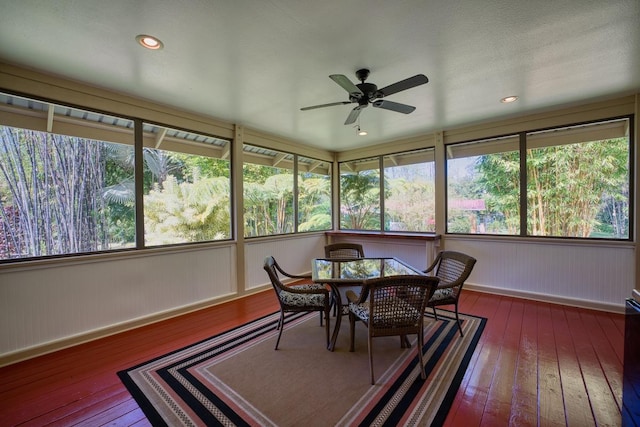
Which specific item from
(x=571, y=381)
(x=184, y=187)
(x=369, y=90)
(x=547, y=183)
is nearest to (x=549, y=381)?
(x=571, y=381)

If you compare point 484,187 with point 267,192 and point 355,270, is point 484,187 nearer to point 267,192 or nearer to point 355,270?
point 355,270

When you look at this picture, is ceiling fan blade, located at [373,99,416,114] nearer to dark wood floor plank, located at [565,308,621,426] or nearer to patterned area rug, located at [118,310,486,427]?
patterned area rug, located at [118,310,486,427]

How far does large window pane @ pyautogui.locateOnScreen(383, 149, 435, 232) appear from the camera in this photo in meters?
5.01

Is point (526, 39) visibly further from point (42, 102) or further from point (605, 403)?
point (42, 102)

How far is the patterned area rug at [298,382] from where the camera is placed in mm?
1787

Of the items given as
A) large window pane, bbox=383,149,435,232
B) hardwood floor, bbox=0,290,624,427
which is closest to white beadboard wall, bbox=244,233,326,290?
hardwood floor, bbox=0,290,624,427

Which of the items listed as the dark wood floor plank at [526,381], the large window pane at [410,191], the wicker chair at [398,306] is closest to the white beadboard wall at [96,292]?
the wicker chair at [398,306]

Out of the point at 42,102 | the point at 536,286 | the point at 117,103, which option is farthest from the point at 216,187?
the point at 536,286

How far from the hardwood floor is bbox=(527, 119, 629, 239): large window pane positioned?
1175 millimetres

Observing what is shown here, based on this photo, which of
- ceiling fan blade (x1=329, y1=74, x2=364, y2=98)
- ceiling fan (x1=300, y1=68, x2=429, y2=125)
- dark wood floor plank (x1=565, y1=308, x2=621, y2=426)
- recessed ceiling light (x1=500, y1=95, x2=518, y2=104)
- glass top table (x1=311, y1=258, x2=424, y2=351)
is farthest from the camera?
recessed ceiling light (x1=500, y1=95, x2=518, y2=104)

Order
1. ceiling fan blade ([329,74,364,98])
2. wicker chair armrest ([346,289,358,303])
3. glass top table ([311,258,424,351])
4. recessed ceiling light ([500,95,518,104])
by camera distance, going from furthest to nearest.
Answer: recessed ceiling light ([500,95,518,104])
glass top table ([311,258,424,351])
wicker chair armrest ([346,289,358,303])
ceiling fan blade ([329,74,364,98])

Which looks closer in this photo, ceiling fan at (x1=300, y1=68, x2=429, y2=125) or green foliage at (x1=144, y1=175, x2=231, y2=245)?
ceiling fan at (x1=300, y1=68, x2=429, y2=125)

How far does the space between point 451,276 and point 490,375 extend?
1.18 m

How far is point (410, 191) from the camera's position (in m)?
5.25
